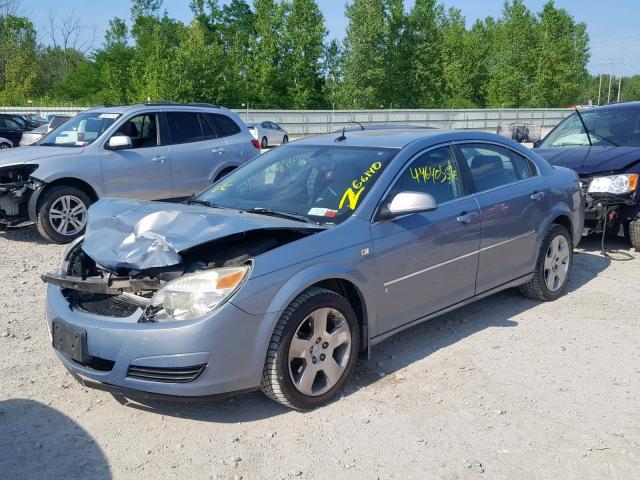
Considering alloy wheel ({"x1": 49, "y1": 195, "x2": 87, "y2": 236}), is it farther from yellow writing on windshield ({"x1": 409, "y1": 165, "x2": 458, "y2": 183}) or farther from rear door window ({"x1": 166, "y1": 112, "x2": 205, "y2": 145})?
yellow writing on windshield ({"x1": 409, "y1": 165, "x2": 458, "y2": 183})

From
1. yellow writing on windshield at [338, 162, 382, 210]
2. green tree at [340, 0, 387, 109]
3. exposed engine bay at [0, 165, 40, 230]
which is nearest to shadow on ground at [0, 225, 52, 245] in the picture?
exposed engine bay at [0, 165, 40, 230]

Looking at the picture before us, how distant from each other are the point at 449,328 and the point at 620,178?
139 inches

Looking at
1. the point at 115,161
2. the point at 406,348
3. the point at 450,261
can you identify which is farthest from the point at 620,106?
the point at 115,161

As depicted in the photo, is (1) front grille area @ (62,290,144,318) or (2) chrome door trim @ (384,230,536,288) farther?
(2) chrome door trim @ (384,230,536,288)

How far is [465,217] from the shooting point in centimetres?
488

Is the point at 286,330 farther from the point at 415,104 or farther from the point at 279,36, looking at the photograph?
the point at 415,104

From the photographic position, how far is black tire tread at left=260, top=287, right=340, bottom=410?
3650mm

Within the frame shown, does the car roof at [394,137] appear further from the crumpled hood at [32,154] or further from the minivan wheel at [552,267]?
the crumpled hood at [32,154]

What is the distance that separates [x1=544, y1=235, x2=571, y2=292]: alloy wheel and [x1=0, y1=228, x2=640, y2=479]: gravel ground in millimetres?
819

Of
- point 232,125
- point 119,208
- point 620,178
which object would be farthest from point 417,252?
point 232,125

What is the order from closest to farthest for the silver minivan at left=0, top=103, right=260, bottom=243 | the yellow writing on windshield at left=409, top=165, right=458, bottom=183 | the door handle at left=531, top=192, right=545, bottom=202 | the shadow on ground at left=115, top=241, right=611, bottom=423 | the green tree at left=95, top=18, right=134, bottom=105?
the shadow on ground at left=115, top=241, right=611, bottom=423, the yellow writing on windshield at left=409, top=165, right=458, bottom=183, the door handle at left=531, top=192, right=545, bottom=202, the silver minivan at left=0, top=103, right=260, bottom=243, the green tree at left=95, top=18, right=134, bottom=105

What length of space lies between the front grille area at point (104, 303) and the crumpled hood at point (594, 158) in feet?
19.1

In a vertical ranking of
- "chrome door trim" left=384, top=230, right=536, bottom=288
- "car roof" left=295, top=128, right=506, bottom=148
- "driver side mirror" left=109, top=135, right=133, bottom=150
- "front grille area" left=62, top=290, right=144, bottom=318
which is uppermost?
"car roof" left=295, top=128, right=506, bottom=148

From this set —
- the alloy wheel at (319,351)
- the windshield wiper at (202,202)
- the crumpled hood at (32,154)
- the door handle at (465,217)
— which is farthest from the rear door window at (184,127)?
the alloy wheel at (319,351)
